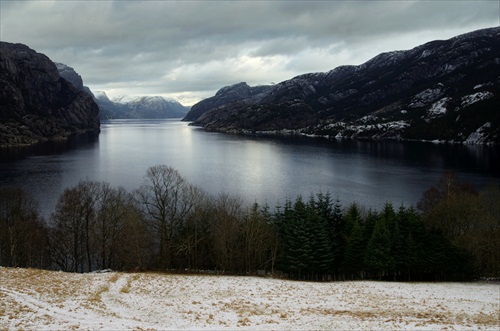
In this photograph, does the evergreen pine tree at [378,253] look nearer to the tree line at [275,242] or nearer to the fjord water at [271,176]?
the tree line at [275,242]

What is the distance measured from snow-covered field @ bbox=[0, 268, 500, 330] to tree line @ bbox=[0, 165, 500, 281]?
568 inches

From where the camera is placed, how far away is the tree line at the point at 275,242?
187ft

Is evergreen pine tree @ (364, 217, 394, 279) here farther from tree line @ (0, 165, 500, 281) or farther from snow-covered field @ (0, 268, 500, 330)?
snow-covered field @ (0, 268, 500, 330)

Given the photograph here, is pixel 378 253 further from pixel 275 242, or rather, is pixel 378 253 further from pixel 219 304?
pixel 219 304

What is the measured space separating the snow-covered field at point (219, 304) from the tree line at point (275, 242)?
14.4 m

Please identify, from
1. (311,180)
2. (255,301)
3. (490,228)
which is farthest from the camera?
(311,180)

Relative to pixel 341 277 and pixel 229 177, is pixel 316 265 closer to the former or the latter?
pixel 341 277

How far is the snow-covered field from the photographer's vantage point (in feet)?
82.4

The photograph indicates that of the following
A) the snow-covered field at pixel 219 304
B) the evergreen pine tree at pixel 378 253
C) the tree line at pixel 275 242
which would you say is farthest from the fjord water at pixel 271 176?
the snow-covered field at pixel 219 304

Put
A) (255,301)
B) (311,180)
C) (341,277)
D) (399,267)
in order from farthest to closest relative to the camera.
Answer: (311,180), (341,277), (399,267), (255,301)

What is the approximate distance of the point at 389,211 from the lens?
6328cm

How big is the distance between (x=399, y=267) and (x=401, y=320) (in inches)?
1216

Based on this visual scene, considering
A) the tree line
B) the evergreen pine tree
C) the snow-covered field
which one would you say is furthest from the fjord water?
the snow-covered field

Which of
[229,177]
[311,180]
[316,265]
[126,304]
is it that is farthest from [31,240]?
[311,180]
